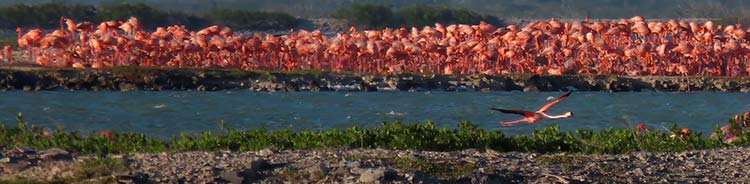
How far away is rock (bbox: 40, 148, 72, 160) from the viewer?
1265 centimetres

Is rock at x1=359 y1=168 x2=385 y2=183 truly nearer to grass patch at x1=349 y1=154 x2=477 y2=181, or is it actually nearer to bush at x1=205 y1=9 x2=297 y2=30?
grass patch at x1=349 y1=154 x2=477 y2=181

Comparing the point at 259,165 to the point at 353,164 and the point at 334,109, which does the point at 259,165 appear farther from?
the point at 334,109

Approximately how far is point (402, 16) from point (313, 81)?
28.2 metres

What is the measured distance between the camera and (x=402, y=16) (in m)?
64.5

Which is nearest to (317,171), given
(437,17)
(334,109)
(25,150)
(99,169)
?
(99,169)

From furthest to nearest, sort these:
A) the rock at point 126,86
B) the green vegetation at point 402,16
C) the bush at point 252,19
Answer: the green vegetation at point 402,16 < the bush at point 252,19 < the rock at point 126,86

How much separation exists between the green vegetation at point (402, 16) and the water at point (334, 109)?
996 inches

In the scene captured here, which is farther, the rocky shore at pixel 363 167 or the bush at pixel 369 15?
the bush at pixel 369 15

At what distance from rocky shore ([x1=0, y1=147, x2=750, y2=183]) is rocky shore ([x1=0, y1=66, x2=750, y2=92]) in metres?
22.0

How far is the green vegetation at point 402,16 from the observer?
62.1 m

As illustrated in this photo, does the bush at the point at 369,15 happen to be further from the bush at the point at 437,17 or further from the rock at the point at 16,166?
the rock at the point at 16,166

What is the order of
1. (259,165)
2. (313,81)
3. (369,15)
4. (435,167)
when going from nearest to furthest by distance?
(259,165)
(435,167)
(313,81)
(369,15)

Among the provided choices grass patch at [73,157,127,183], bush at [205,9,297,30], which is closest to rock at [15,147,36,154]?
grass patch at [73,157,127,183]

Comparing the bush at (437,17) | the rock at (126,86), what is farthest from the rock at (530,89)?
the bush at (437,17)
